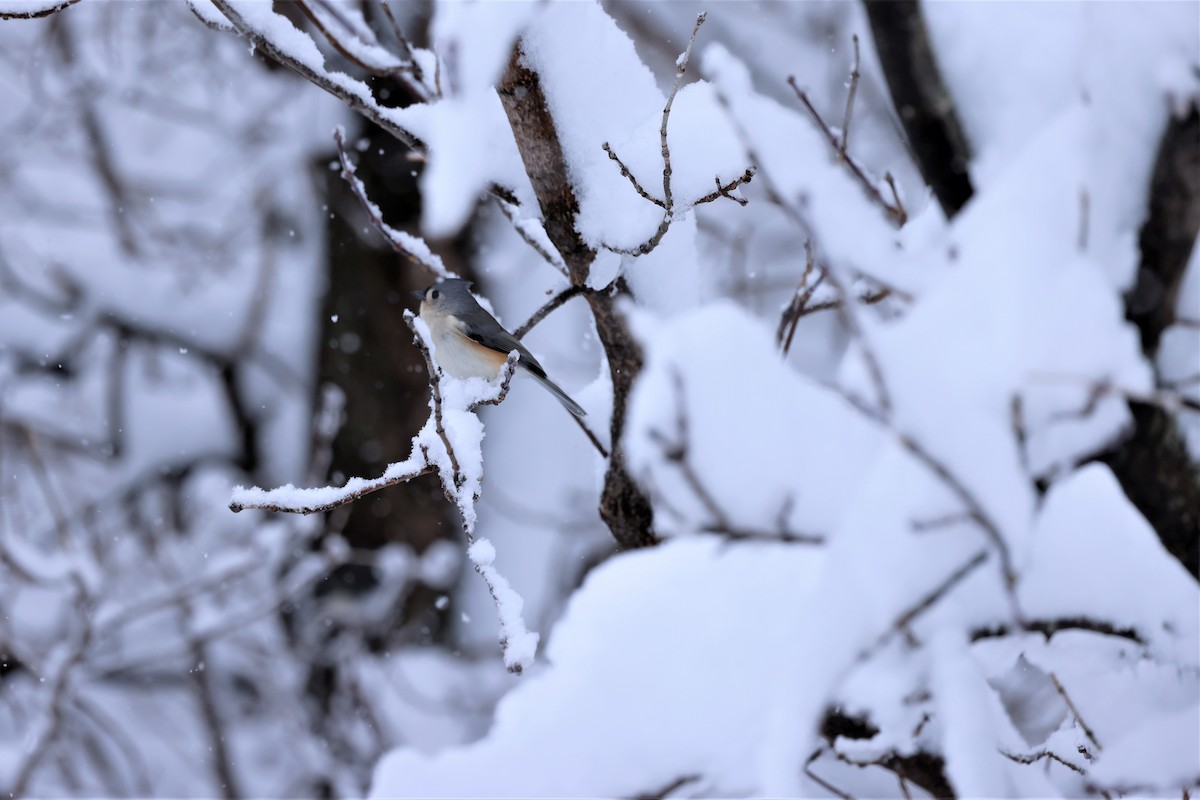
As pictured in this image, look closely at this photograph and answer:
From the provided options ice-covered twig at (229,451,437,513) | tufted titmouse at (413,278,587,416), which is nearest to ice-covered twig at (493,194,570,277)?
ice-covered twig at (229,451,437,513)

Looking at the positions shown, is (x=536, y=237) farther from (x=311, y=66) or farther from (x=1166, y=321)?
(x=1166, y=321)

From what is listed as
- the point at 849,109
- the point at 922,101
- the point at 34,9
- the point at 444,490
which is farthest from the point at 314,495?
the point at 922,101

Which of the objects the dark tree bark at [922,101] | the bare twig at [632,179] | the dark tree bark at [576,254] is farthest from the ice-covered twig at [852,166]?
the dark tree bark at [576,254]

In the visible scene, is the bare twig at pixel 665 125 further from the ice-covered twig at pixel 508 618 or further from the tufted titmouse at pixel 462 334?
the tufted titmouse at pixel 462 334

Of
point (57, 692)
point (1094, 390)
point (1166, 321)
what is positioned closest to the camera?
point (1094, 390)

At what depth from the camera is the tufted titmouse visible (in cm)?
334

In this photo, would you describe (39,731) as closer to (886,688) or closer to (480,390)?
(480,390)

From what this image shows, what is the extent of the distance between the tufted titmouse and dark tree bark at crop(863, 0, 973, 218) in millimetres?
1440

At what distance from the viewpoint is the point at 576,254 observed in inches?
74.5

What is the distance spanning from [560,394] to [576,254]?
809mm

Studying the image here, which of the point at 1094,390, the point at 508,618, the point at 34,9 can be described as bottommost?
the point at 1094,390

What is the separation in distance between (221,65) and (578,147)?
5.74 meters

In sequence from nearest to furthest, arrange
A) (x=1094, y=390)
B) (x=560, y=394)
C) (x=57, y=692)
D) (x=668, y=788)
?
(x=1094, y=390) < (x=668, y=788) < (x=560, y=394) < (x=57, y=692)

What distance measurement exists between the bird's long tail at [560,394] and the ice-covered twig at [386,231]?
42cm
